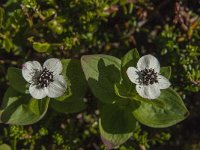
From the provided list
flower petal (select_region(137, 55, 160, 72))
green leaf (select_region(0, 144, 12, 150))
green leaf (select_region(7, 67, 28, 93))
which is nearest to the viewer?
flower petal (select_region(137, 55, 160, 72))

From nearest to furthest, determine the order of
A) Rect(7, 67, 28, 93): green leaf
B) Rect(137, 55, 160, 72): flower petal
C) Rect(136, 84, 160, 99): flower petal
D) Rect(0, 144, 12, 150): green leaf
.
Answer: Rect(136, 84, 160, 99): flower petal
Rect(137, 55, 160, 72): flower petal
Rect(7, 67, 28, 93): green leaf
Rect(0, 144, 12, 150): green leaf

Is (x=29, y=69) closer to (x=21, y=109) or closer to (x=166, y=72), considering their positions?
(x=21, y=109)

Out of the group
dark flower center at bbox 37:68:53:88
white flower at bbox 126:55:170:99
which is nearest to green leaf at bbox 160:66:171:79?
white flower at bbox 126:55:170:99

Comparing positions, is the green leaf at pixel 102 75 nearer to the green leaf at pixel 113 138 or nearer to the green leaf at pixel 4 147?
the green leaf at pixel 113 138

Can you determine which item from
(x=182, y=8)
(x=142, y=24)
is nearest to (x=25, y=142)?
(x=142, y=24)

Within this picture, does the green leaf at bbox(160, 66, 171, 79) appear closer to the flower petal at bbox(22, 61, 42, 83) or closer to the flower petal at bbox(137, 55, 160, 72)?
the flower petal at bbox(137, 55, 160, 72)

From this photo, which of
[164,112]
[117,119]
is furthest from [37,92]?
[164,112]

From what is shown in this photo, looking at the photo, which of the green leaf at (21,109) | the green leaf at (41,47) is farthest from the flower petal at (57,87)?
the green leaf at (41,47)
